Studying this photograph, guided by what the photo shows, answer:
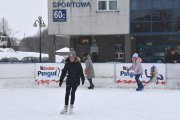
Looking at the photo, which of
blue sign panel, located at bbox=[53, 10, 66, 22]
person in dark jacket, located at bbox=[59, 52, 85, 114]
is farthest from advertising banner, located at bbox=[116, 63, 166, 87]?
blue sign panel, located at bbox=[53, 10, 66, 22]

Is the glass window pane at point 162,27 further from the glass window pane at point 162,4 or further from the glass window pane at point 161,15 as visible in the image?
the glass window pane at point 162,4

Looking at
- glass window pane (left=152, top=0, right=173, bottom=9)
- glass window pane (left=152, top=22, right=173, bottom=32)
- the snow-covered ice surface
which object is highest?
glass window pane (left=152, top=0, right=173, bottom=9)

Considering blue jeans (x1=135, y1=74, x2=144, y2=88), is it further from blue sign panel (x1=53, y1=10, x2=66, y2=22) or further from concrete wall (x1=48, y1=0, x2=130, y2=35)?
blue sign panel (x1=53, y1=10, x2=66, y2=22)

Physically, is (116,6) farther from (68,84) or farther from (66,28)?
(68,84)

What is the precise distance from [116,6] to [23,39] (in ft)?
298

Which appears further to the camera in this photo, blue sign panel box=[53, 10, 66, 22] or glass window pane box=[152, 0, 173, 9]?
blue sign panel box=[53, 10, 66, 22]

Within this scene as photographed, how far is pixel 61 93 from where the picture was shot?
1736cm

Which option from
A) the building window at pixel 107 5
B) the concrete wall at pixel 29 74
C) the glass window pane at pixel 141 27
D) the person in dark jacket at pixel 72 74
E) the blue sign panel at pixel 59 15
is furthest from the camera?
the building window at pixel 107 5

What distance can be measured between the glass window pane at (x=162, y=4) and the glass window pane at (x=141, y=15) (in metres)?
0.63

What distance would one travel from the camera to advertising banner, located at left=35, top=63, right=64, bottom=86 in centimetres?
2034

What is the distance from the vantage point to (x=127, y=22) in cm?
3650

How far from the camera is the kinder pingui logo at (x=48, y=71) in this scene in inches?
805

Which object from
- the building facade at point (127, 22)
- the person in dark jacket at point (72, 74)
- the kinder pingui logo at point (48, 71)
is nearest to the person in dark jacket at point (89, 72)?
the kinder pingui logo at point (48, 71)

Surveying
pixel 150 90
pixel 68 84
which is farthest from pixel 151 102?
pixel 150 90
